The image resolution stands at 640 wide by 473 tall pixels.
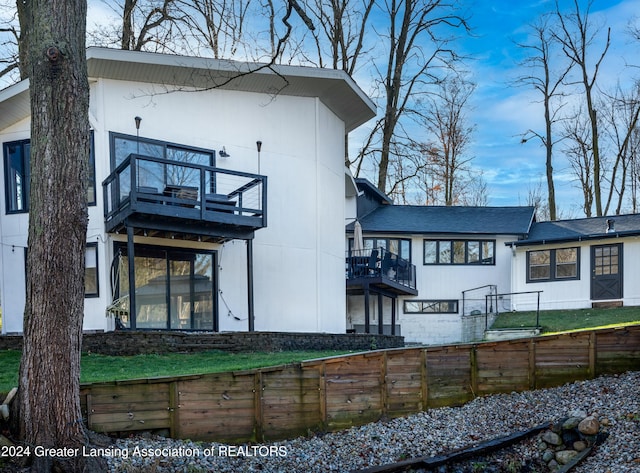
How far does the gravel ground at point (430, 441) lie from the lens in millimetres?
7336

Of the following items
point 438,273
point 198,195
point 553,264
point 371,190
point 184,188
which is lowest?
point 438,273

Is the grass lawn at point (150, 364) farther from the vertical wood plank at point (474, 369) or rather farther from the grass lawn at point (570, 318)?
the grass lawn at point (570, 318)

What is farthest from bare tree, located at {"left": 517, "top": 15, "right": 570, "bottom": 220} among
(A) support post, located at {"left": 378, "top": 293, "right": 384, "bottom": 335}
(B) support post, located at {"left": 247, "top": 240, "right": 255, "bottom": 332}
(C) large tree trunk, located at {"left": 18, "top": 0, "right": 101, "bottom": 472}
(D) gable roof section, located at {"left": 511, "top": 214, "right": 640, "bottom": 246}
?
(C) large tree trunk, located at {"left": 18, "top": 0, "right": 101, "bottom": 472}

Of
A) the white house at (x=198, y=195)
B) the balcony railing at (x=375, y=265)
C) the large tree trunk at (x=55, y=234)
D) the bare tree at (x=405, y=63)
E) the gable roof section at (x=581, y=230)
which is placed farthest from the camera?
the bare tree at (x=405, y=63)

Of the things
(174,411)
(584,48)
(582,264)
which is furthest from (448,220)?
(174,411)

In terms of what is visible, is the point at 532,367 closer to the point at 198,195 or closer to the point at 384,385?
the point at 384,385

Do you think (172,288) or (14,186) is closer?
(172,288)

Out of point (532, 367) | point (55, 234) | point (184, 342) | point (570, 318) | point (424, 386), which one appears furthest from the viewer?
point (570, 318)

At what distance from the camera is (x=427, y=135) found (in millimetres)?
29859

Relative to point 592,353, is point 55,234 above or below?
above

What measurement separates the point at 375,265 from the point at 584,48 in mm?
15462

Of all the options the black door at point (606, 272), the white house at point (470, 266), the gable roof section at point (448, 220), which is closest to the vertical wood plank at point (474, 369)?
the white house at point (470, 266)

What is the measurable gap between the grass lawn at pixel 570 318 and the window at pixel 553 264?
1.44 metres

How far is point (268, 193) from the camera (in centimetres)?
1620
